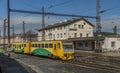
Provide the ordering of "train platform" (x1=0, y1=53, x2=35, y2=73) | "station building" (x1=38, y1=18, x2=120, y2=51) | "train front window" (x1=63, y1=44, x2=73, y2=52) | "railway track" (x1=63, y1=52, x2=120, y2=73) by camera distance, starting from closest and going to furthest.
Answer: "train platform" (x1=0, y1=53, x2=35, y2=73) < "railway track" (x1=63, y1=52, x2=120, y2=73) < "train front window" (x1=63, y1=44, x2=73, y2=52) < "station building" (x1=38, y1=18, x2=120, y2=51)

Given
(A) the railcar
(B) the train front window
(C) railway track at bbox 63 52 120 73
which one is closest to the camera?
(C) railway track at bbox 63 52 120 73

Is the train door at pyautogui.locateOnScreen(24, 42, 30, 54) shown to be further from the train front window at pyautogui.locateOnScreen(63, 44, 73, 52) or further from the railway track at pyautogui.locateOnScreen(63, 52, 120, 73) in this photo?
the train front window at pyautogui.locateOnScreen(63, 44, 73, 52)

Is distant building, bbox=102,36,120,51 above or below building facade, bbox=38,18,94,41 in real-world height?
below

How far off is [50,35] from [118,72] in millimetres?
65226

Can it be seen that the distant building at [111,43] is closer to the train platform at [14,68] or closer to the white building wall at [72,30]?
the white building wall at [72,30]

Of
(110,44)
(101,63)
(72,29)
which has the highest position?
(72,29)

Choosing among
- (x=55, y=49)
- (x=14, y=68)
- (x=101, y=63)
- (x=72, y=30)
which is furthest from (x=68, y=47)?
(x=72, y=30)

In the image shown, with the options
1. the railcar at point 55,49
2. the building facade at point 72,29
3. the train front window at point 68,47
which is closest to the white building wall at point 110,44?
the building facade at point 72,29

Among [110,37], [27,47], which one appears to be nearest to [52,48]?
[27,47]

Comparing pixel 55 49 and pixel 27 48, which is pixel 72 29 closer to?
pixel 27 48

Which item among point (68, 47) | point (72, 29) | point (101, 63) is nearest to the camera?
point (101, 63)

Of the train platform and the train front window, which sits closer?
A: the train platform

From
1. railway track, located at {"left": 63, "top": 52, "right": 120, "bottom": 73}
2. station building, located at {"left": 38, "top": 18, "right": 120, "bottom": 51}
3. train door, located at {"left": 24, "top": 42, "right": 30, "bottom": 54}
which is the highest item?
station building, located at {"left": 38, "top": 18, "right": 120, "bottom": 51}

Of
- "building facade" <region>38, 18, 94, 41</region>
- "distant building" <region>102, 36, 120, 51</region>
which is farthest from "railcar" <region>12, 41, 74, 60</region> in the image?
"building facade" <region>38, 18, 94, 41</region>
